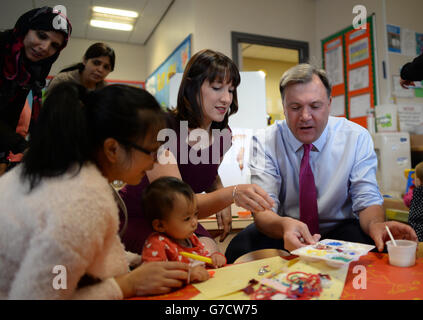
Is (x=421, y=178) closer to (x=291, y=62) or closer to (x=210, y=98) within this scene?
(x=210, y=98)

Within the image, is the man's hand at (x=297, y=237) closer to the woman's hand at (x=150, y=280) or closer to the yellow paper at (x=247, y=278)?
the yellow paper at (x=247, y=278)

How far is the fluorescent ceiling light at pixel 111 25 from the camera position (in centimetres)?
441

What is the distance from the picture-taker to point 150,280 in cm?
72

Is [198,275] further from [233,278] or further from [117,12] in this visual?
[117,12]

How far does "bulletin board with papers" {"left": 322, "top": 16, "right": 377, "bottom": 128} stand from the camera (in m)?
3.46

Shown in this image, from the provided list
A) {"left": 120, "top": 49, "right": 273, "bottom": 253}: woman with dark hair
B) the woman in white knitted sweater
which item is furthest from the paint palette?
{"left": 120, "top": 49, "right": 273, "bottom": 253}: woman with dark hair

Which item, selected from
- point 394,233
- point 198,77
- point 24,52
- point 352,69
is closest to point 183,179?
point 198,77

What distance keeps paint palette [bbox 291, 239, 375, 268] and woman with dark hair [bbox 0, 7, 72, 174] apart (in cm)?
127

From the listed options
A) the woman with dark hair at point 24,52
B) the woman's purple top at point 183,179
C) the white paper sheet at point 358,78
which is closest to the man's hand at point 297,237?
the woman's purple top at point 183,179

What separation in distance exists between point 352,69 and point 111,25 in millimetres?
3293

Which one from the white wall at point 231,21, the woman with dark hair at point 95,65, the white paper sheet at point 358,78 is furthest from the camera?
the white wall at point 231,21

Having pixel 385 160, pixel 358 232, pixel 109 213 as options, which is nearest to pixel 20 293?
pixel 109 213

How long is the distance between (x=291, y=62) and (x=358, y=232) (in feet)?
20.0

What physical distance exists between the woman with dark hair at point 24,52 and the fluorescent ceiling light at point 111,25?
3172mm
